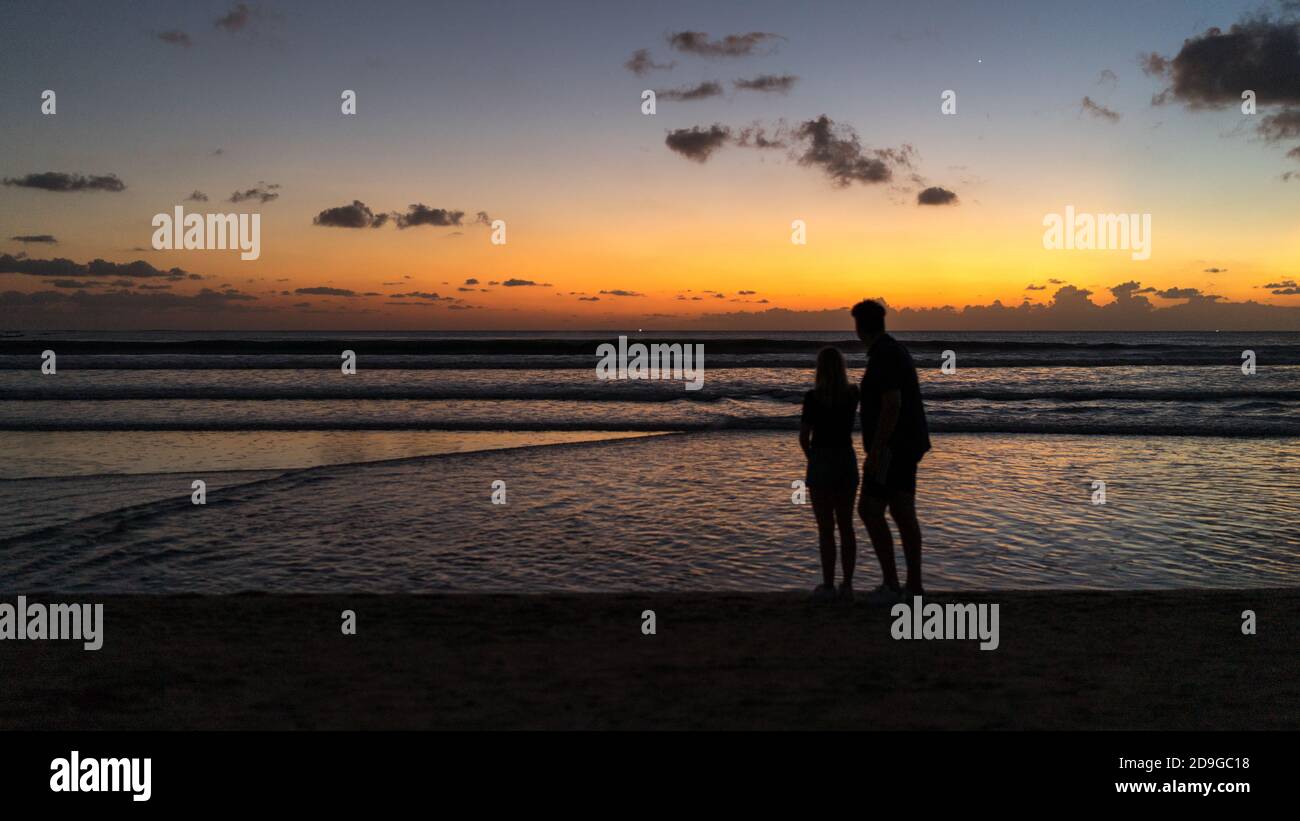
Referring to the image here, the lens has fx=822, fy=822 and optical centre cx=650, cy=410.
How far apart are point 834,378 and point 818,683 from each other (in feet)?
7.67

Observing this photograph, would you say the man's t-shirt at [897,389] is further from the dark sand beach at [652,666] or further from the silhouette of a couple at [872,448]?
the dark sand beach at [652,666]

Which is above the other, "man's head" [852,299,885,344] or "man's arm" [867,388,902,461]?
"man's head" [852,299,885,344]

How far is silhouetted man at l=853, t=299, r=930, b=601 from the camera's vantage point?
234 inches

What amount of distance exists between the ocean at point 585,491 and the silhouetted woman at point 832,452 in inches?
47.7

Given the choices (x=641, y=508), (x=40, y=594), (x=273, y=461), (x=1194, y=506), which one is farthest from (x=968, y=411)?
(x=40, y=594)

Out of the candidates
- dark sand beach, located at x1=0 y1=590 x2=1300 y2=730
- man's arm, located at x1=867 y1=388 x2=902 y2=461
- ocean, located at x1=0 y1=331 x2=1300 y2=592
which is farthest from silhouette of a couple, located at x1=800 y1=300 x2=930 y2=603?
ocean, located at x1=0 y1=331 x2=1300 y2=592

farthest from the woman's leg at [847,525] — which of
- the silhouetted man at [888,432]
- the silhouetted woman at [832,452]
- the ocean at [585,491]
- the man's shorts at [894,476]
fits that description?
the ocean at [585,491]

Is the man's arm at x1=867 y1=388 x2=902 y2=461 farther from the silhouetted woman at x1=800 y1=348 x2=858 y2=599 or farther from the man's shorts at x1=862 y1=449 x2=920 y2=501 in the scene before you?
the silhouetted woman at x1=800 y1=348 x2=858 y2=599

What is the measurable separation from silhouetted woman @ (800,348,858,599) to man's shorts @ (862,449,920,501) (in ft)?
0.71

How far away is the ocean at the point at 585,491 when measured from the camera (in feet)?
26.0

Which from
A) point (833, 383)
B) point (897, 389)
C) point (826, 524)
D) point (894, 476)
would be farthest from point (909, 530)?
point (833, 383)

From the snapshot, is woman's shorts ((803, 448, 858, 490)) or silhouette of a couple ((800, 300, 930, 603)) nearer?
silhouette of a couple ((800, 300, 930, 603))
